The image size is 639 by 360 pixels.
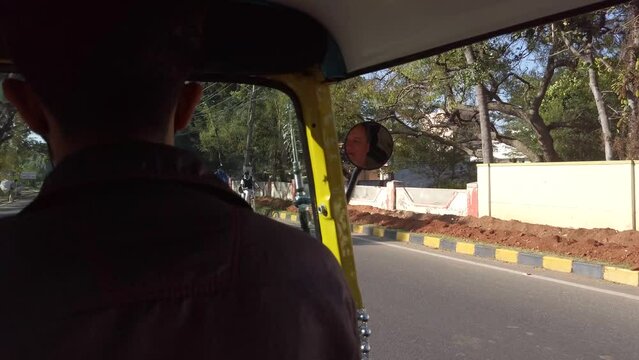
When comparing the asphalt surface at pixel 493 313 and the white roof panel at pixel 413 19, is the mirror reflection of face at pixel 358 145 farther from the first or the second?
the asphalt surface at pixel 493 313

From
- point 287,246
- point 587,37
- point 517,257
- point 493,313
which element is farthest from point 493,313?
point 587,37

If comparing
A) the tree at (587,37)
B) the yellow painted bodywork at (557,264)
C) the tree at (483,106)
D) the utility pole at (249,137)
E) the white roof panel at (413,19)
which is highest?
the tree at (587,37)

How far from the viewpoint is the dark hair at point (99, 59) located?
0.81 m

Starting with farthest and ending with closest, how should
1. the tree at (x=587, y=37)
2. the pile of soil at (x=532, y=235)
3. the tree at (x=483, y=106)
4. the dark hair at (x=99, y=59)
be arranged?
the tree at (x=483, y=106) < the tree at (x=587, y=37) < the pile of soil at (x=532, y=235) < the dark hair at (x=99, y=59)

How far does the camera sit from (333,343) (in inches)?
32.4

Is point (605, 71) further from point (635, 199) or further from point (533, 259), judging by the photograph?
point (533, 259)

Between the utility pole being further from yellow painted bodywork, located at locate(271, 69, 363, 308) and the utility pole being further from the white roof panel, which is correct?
the white roof panel

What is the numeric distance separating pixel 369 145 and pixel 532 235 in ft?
33.6

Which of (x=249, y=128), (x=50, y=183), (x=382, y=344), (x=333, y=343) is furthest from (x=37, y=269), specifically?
(x=382, y=344)

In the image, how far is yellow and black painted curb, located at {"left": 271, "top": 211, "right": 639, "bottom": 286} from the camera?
312 inches

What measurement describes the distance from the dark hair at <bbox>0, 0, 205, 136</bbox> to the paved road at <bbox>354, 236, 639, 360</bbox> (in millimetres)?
3943

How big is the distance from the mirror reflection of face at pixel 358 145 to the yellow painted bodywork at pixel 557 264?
25.3 feet

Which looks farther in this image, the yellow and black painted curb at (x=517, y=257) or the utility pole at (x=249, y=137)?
the yellow and black painted curb at (x=517, y=257)

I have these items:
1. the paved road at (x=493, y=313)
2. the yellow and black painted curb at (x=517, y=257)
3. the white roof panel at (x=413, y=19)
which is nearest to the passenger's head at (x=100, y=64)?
the white roof panel at (x=413, y=19)
